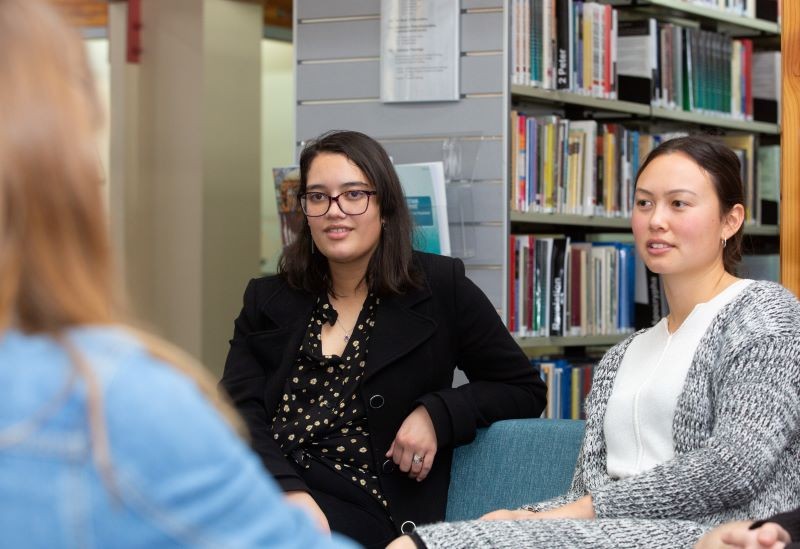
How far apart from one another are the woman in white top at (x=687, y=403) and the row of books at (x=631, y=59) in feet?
5.57

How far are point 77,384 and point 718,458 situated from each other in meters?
1.50

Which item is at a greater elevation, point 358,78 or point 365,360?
point 358,78

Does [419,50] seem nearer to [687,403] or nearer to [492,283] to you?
[492,283]

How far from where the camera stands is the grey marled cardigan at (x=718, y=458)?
6.41 feet

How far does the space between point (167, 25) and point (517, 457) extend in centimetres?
425

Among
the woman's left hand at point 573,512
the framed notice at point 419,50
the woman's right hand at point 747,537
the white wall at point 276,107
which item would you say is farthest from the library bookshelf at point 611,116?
the white wall at point 276,107

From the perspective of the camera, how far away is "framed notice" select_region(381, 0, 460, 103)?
3.79 metres

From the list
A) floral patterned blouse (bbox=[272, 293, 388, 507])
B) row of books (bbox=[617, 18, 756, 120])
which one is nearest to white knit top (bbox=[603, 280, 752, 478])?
floral patterned blouse (bbox=[272, 293, 388, 507])

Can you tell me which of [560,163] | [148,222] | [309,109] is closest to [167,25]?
[148,222]

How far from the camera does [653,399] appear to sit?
218cm

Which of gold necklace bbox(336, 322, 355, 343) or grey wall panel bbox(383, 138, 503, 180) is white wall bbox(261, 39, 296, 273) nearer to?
grey wall panel bbox(383, 138, 503, 180)

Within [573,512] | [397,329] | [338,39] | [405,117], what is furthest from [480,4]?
[573,512]

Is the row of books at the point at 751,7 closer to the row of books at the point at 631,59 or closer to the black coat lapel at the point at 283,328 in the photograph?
the row of books at the point at 631,59

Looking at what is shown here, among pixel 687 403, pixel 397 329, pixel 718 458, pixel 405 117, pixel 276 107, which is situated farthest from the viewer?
pixel 276 107
